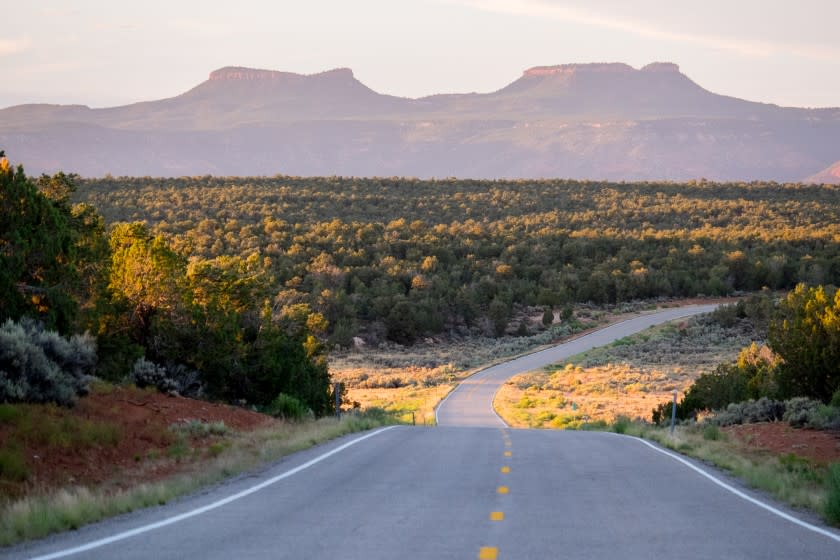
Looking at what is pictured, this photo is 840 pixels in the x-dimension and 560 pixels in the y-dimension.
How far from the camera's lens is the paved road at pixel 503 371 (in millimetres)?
40719

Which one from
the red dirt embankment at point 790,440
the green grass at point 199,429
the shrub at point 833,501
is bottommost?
the red dirt embankment at point 790,440

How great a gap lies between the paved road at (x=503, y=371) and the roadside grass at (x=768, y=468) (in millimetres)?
16294

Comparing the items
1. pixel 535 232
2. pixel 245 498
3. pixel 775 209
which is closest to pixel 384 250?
pixel 535 232

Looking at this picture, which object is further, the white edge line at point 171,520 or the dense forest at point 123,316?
the dense forest at point 123,316

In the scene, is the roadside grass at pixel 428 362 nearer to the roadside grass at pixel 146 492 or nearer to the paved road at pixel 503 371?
the paved road at pixel 503 371

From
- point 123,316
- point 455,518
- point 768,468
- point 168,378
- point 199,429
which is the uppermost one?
point 123,316

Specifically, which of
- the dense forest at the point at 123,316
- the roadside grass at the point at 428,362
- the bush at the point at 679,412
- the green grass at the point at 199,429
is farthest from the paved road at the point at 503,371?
the green grass at the point at 199,429

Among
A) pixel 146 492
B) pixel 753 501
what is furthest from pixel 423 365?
pixel 146 492

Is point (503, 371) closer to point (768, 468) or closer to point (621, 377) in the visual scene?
point (621, 377)

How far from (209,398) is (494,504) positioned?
13110mm

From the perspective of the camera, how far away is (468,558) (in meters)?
7.86

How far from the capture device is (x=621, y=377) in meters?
51.4

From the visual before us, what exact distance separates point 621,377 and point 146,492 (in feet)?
140

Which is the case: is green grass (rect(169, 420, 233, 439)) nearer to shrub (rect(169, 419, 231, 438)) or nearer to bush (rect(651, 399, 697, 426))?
shrub (rect(169, 419, 231, 438))
